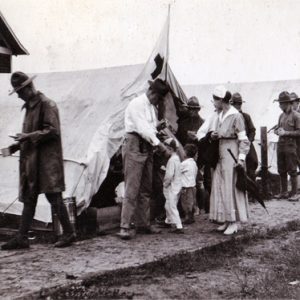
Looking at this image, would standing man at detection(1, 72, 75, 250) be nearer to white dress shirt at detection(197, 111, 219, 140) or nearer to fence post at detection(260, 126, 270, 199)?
white dress shirt at detection(197, 111, 219, 140)

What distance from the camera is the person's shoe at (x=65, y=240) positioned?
6012 mm

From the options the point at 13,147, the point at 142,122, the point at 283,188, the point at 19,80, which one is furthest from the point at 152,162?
the point at 283,188

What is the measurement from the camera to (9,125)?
8.93m

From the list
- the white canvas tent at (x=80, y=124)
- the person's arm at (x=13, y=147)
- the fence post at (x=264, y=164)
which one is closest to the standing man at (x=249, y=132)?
the fence post at (x=264, y=164)

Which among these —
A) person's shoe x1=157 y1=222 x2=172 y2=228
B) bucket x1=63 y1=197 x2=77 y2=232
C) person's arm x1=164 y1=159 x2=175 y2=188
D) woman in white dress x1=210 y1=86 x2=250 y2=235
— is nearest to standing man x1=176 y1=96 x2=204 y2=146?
person's arm x1=164 y1=159 x2=175 y2=188

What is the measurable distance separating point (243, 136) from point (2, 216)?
333 cm

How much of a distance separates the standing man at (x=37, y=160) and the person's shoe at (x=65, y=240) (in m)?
0.01

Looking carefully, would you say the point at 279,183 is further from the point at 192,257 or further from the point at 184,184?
the point at 192,257

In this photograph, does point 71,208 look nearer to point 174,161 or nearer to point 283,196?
point 174,161

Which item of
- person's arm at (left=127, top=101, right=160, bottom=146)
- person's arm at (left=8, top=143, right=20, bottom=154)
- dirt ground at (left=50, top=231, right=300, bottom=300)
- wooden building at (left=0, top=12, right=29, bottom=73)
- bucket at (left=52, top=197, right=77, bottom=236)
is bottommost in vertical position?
dirt ground at (left=50, top=231, right=300, bottom=300)

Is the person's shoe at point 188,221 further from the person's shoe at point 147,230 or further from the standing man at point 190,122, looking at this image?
the standing man at point 190,122

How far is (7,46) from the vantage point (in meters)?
10.2

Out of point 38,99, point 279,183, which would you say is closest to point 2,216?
point 38,99

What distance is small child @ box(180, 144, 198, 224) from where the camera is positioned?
7477mm
